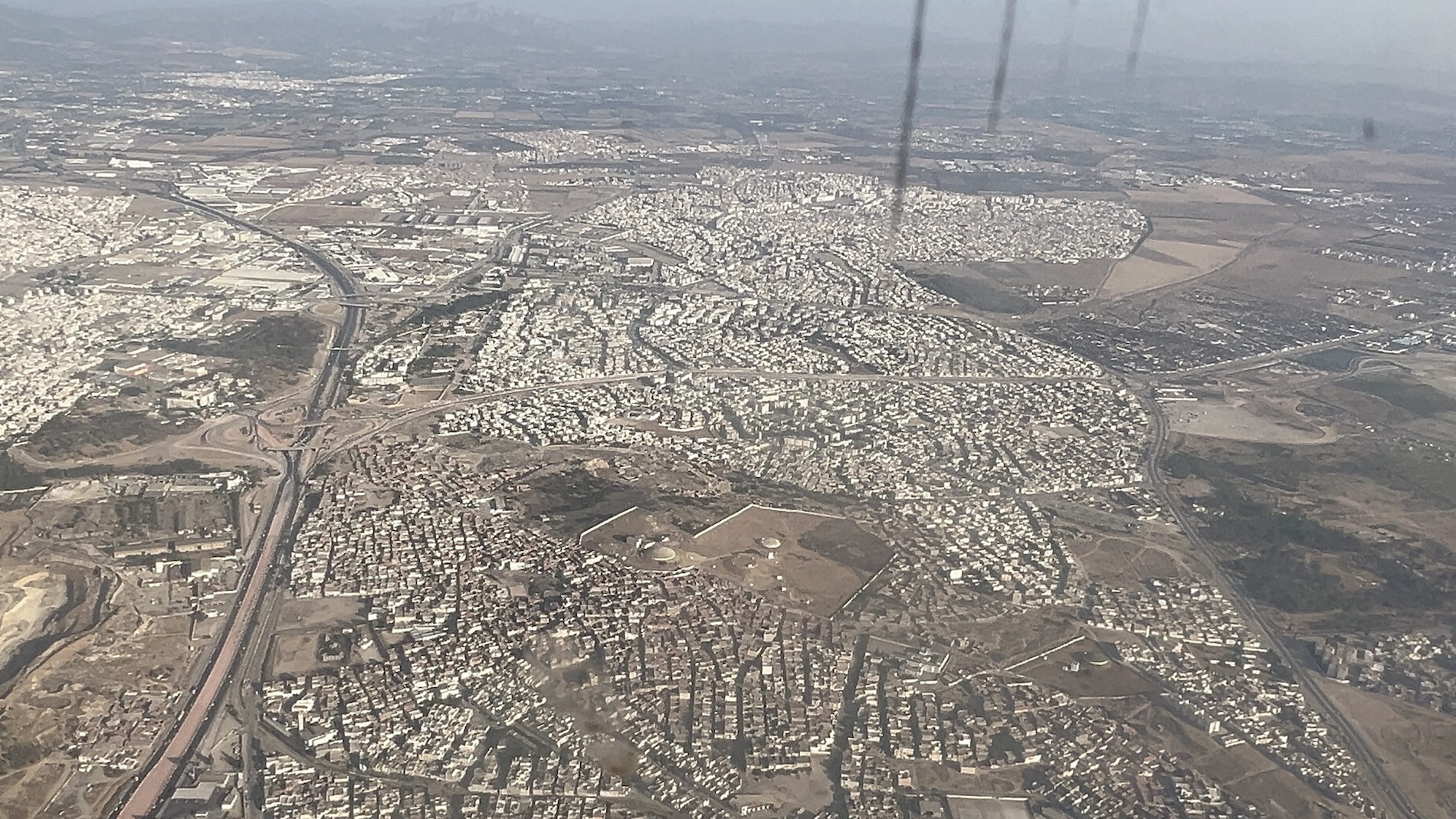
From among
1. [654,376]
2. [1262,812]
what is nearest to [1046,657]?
[1262,812]

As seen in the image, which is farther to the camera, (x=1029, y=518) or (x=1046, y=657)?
(x=1029, y=518)

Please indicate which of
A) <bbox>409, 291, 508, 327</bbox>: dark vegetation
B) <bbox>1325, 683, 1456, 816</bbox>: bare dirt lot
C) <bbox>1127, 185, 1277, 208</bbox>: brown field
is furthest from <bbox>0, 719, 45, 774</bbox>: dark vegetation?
<bbox>1127, 185, 1277, 208</bbox>: brown field

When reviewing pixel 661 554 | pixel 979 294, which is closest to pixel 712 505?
pixel 661 554

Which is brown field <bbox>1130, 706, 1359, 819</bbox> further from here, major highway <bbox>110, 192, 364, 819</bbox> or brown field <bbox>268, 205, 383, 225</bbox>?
brown field <bbox>268, 205, 383, 225</bbox>

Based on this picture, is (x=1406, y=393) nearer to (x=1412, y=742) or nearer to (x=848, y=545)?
(x=1412, y=742)

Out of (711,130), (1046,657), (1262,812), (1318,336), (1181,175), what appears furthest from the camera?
(711,130)

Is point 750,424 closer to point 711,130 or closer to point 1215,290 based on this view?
point 1215,290
